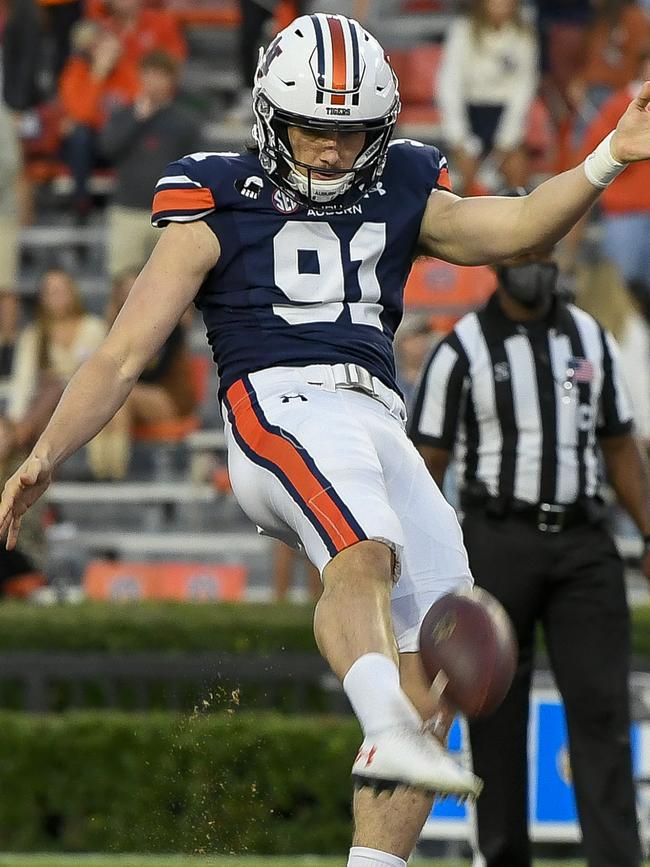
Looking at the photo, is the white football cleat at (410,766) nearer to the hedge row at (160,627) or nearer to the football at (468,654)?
the football at (468,654)

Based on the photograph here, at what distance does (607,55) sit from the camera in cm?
1130

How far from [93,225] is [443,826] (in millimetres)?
6338

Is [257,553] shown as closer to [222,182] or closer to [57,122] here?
[57,122]

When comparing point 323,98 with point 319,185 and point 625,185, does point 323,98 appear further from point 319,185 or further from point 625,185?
point 625,185

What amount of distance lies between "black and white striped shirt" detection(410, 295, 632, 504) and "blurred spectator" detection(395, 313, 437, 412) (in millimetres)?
3625

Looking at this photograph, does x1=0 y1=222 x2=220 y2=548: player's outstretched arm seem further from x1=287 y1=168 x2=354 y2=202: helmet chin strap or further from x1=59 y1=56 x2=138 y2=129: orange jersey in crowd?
x1=59 y1=56 x2=138 y2=129: orange jersey in crowd

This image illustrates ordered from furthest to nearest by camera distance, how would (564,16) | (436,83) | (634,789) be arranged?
(436,83) → (564,16) → (634,789)

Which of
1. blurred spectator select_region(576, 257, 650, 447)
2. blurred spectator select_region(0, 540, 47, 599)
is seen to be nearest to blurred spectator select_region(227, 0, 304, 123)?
blurred spectator select_region(576, 257, 650, 447)

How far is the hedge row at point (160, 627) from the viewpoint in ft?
27.2

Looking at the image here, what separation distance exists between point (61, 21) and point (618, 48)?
134 inches

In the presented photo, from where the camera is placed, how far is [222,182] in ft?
15.7

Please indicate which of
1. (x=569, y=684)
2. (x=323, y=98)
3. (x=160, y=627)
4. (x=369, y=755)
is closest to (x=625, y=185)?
(x=160, y=627)

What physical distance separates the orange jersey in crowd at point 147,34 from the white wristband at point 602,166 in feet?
26.0

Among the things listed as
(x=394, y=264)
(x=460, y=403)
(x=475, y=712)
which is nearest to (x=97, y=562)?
(x=460, y=403)
